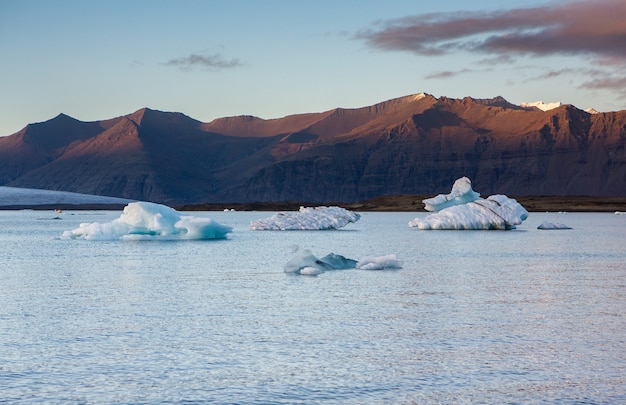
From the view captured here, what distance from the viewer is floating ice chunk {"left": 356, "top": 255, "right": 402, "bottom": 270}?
35188mm

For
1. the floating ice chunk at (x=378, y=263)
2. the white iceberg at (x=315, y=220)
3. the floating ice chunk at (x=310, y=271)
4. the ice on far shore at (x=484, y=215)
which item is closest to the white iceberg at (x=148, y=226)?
the white iceberg at (x=315, y=220)

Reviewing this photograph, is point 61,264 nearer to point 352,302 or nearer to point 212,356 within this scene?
point 352,302

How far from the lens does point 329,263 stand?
1385 inches

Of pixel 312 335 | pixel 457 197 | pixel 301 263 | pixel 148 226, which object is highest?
pixel 457 197

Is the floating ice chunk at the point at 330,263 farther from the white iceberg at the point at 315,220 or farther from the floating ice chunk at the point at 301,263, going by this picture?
the white iceberg at the point at 315,220

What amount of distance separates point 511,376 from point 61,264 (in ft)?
97.5


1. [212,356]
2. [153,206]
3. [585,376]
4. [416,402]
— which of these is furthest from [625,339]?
[153,206]

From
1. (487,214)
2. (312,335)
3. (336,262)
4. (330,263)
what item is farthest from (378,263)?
(487,214)

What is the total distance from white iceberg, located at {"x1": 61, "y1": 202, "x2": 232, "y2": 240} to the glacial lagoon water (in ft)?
62.1

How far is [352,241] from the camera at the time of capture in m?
61.0

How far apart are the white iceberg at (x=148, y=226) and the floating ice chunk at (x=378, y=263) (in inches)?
890

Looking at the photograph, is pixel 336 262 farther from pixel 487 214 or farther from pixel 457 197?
pixel 457 197

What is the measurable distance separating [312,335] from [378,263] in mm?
16928

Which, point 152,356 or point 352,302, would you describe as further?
point 352,302
